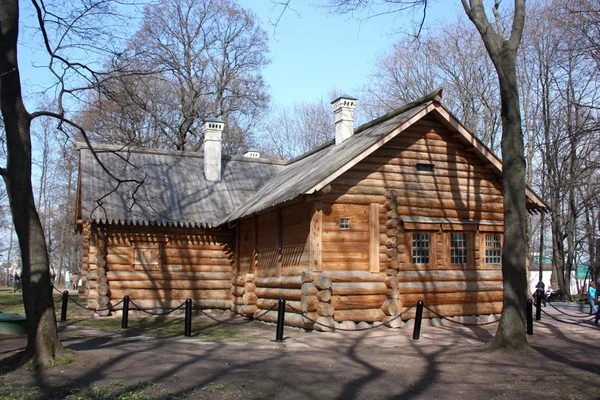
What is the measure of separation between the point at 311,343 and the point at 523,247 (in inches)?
199

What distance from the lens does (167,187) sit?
23844 millimetres

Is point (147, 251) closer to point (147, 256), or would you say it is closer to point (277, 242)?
point (147, 256)

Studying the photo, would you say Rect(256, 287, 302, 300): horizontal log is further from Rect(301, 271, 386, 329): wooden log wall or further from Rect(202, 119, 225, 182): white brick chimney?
Rect(202, 119, 225, 182): white brick chimney

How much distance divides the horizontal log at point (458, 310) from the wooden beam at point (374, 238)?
149 centimetres

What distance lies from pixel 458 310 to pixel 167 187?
11.4 m

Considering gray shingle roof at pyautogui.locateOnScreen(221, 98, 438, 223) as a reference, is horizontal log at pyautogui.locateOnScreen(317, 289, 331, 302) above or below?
below

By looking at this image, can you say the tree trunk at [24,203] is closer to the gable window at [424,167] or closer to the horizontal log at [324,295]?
the horizontal log at [324,295]

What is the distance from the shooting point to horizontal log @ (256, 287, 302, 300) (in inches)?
687

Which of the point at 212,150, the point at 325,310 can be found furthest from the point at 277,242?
the point at 212,150

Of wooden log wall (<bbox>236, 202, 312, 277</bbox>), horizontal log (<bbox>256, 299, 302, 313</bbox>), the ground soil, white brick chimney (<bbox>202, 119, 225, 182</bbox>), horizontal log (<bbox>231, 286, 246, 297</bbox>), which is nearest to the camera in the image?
the ground soil

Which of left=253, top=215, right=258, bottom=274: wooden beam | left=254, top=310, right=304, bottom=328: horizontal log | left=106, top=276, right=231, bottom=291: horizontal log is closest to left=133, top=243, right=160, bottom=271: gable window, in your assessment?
left=106, top=276, right=231, bottom=291: horizontal log

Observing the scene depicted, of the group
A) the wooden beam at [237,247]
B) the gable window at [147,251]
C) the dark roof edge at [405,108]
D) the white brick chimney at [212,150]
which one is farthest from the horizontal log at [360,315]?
the white brick chimney at [212,150]

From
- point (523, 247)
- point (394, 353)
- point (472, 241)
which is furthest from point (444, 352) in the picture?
point (472, 241)

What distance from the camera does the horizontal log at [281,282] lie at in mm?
17406
